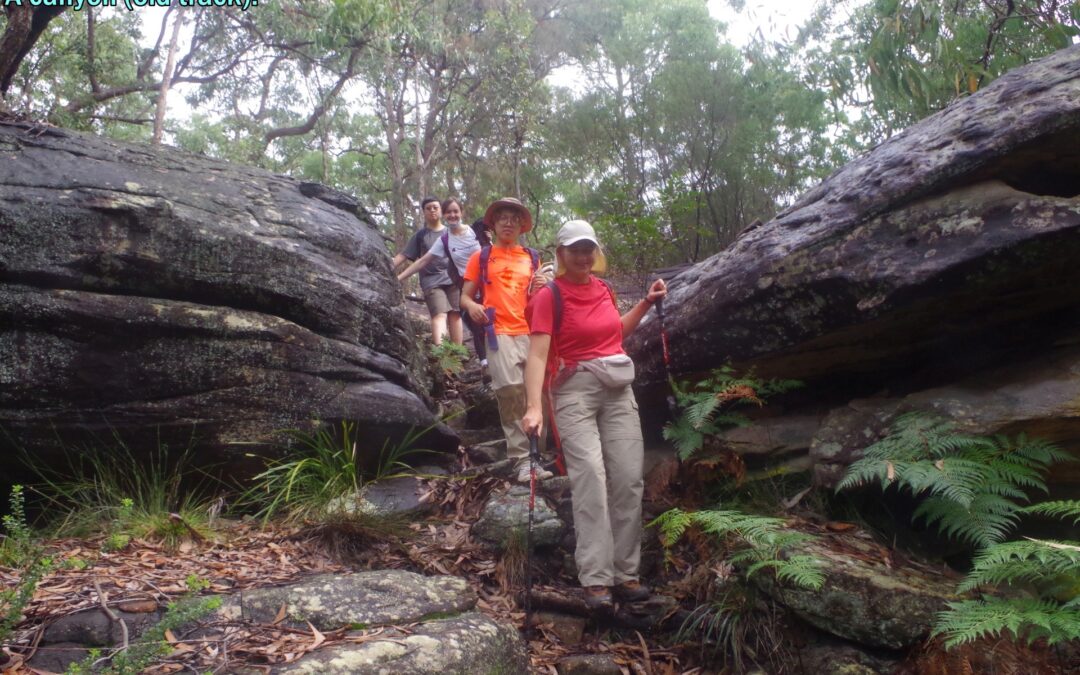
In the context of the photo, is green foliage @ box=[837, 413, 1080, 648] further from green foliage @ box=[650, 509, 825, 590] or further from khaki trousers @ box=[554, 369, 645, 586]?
khaki trousers @ box=[554, 369, 645, 586]

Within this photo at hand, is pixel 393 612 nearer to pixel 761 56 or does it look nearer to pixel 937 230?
pixel 937 230

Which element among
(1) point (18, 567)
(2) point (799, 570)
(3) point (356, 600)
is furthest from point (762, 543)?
(1) point (18, 567)

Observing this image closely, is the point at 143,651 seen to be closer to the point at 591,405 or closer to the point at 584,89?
the point at 591,405

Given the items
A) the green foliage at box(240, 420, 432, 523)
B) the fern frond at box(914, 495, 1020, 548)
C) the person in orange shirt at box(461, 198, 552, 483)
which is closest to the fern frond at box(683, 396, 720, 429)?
the person in orange shirt at box(461, 198, 552, 483)

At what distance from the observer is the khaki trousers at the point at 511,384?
5.92 m

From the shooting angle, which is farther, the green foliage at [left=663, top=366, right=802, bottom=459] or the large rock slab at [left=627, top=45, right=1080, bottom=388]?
the green foliage at [left=663, top=366, right=802, bottom=459]

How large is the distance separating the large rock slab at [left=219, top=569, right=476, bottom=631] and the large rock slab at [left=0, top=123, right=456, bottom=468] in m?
1.71

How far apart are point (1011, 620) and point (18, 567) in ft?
17.0

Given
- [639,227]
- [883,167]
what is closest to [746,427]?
[883,167]

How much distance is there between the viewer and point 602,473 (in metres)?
4.55

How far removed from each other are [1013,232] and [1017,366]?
3.03 ft

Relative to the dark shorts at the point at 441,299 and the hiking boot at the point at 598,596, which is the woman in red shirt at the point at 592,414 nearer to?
the hiking boot at the point at 598,596

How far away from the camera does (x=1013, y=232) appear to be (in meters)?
4.28

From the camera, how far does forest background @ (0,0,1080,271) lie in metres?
9.89
